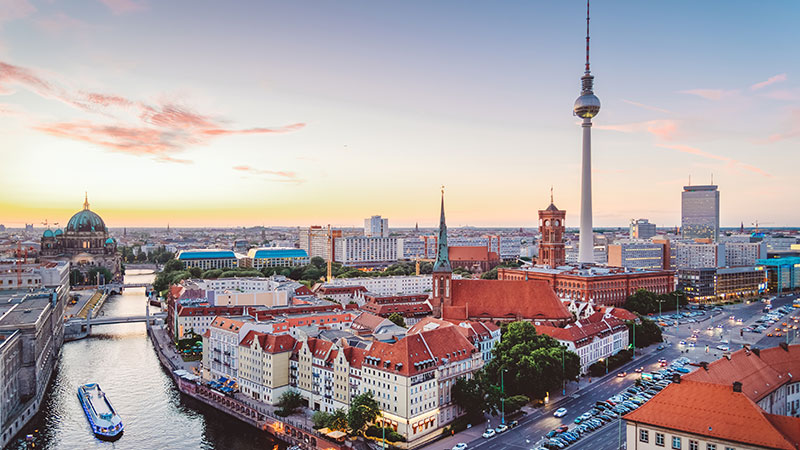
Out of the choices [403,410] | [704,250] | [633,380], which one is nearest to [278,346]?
[403,410]

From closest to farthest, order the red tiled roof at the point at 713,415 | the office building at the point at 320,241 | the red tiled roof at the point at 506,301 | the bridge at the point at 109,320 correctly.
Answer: the red tiled roof at the point at 713,415, the red tiled roof at the point at 506,301, the bridge at the point at 109,320, the office building at the point at 320,241

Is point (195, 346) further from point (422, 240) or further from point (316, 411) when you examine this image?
point (422, 240)

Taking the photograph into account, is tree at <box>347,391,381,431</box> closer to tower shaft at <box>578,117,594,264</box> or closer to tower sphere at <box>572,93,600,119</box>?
tower shaft at <box>578,117,594,264</box>

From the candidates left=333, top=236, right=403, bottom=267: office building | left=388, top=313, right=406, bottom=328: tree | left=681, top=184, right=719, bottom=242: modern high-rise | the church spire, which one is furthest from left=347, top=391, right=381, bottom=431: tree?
left=681, top=184, right=719, bottom=242: modern high-rise

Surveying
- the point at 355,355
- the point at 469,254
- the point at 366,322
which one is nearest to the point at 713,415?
the point at 355,355

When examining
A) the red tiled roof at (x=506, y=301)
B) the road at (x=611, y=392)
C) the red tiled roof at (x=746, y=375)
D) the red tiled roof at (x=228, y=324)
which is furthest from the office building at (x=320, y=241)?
the red tiled roof at (x=746, y=375)

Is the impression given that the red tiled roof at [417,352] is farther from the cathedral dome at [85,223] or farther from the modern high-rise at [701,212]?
the modern high-rise at [701,212]

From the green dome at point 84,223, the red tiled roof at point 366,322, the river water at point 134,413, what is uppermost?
the green dome at point 84,223
